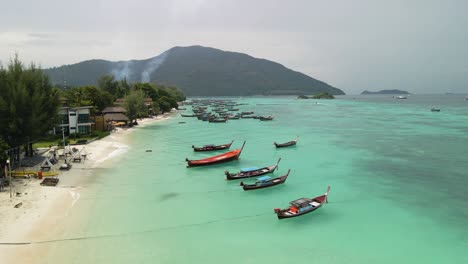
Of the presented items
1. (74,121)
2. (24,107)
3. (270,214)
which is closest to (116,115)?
(74,121)

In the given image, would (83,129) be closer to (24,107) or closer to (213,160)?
(24,107)

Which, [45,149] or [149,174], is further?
[45,149]

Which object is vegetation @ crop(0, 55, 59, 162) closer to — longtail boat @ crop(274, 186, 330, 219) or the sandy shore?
the sandy shore

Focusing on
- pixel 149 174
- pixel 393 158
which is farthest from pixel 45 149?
pixel 393 158

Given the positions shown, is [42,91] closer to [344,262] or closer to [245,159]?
[245,159]

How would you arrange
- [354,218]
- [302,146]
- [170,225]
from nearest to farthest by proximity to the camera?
1. [170,225]
2. [354,218]
3. [302,146]

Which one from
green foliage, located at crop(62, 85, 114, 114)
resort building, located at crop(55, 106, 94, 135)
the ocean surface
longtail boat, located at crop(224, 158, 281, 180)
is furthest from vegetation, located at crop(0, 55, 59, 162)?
green foliage, located at crop(62, 85, 114, 114)

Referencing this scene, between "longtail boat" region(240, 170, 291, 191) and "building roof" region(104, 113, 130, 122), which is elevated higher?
"building roof" region(104, 113, 130, 122)
